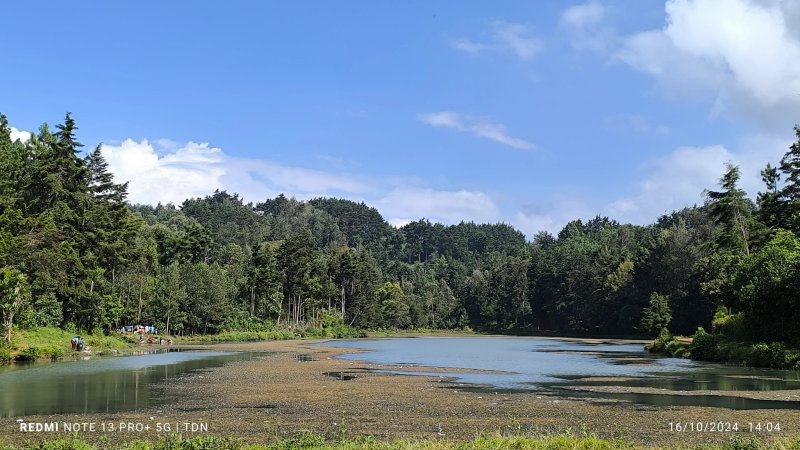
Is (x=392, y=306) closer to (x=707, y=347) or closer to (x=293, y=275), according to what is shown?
(x=293, y=275)

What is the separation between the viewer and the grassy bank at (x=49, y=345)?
50.7 meters

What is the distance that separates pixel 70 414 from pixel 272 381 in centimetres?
1545

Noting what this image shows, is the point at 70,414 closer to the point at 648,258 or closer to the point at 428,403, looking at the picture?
the point at 428,403

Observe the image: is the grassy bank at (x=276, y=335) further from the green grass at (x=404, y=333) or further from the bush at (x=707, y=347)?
the bush at (x=707, y=347)

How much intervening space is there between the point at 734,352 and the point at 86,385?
49461 millimetres

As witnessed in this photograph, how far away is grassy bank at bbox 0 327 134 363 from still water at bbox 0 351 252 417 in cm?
293

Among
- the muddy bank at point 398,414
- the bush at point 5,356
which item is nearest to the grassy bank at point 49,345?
the bush at point 5,356

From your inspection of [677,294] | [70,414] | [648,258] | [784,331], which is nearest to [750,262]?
[784,331]

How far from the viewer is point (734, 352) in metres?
53.5

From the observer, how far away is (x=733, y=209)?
259 ft

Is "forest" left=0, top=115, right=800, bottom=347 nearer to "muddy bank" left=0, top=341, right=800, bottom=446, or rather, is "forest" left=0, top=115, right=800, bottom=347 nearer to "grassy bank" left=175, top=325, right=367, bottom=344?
"grassy bank" left=175, top=325, right=367, bottom=344

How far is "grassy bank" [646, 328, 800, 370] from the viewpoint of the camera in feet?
152

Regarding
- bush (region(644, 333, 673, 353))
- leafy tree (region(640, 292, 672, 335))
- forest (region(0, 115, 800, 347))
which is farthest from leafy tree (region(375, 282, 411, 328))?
bush (region(644, 333, 673, 353))

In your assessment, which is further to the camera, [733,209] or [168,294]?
[168,294]
